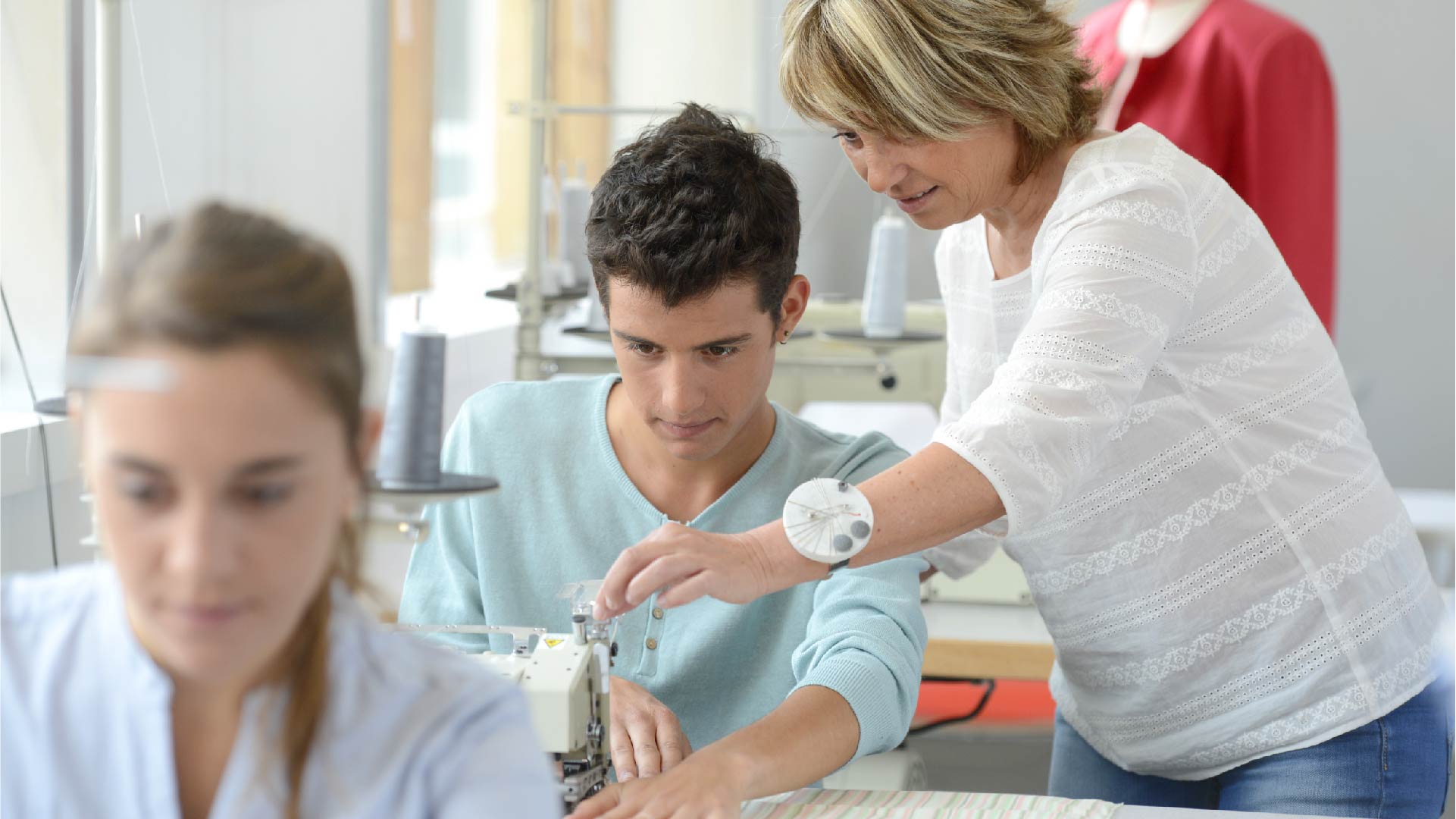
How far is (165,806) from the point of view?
25.6 inches

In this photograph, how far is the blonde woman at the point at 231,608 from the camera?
0.56m

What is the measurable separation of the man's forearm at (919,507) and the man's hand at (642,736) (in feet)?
0.63

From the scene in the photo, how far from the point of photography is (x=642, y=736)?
3.47 ft

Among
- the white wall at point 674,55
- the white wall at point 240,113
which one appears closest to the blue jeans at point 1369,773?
the white wall at point 240,113

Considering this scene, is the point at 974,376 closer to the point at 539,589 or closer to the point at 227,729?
the point at 539,589

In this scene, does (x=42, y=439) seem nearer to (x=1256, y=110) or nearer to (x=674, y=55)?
(x=1256, y=110)

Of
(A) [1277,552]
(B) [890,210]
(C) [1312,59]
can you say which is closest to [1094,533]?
(A) [1277,552]

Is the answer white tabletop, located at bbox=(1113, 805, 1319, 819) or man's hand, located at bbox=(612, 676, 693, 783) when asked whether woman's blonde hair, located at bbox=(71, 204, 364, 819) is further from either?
white tabletop, located at bbox=(1113, 805, 1319, 819)

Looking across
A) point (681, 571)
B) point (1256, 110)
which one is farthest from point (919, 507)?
point (1256, 110)

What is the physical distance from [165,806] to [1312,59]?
2143 mm

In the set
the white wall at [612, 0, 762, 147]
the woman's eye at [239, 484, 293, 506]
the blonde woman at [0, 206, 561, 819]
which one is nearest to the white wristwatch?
the blonde woman at [0, 206, 561, 819]

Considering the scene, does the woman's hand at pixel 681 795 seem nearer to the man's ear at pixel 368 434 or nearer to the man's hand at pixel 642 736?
the man's hand at pixel 642 736

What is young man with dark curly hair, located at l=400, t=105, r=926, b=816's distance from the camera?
1.14 m

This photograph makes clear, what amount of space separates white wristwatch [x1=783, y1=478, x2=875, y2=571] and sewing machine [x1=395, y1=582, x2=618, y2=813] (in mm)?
169
